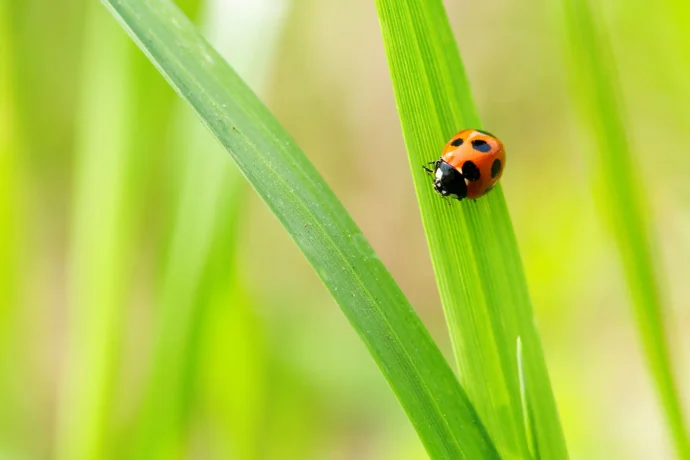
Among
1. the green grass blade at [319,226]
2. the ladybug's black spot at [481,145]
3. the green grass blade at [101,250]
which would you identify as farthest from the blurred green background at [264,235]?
the green grass blade at [319,226]

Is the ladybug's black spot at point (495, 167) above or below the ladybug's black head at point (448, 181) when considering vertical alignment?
below

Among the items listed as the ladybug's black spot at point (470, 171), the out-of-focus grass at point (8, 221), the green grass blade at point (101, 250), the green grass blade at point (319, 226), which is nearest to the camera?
the green grass blade at point (319, 226)

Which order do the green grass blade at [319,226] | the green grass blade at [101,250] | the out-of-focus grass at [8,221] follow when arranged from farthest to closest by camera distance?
the out-of-focus grass at [8,221], the green grass blade at [101,250], the green grass blade at [319,226]

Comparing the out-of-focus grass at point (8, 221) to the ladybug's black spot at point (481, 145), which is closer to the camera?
the ladybug's black spot at point (481, 145)

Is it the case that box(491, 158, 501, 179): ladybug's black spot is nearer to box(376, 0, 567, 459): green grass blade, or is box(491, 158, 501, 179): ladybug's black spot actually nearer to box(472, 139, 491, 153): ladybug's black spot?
box(472, 139, 491, 153): ladybug's black spot

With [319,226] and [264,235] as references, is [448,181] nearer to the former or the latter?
[319,226]

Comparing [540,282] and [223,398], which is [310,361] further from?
[540,282]

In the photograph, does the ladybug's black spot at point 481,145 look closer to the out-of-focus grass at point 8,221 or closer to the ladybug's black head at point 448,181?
the ladybug's black head at point 448,181

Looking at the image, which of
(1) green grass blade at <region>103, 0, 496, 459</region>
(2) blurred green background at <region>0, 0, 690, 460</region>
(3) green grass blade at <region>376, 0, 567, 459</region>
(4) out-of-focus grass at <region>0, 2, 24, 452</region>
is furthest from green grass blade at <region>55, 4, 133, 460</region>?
(3) green grass blade at <region>376, 0, 567, 459</region>
